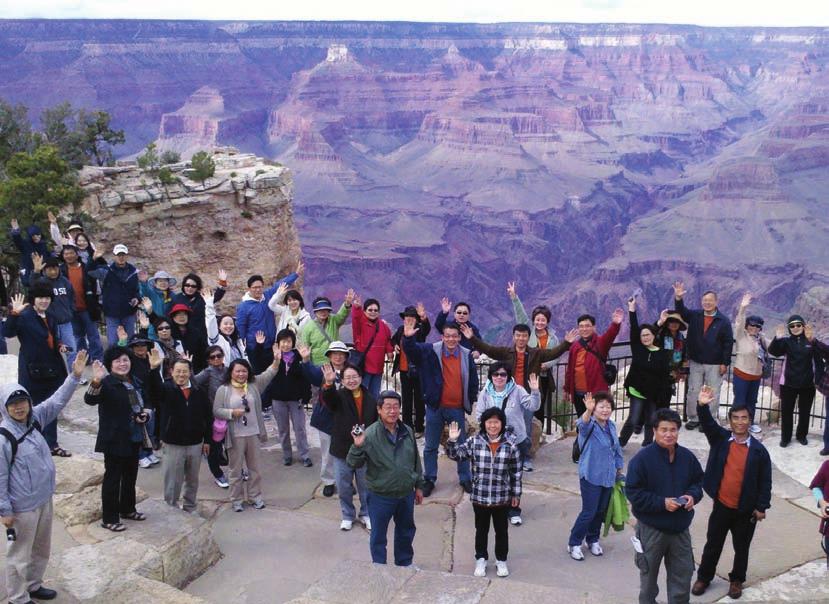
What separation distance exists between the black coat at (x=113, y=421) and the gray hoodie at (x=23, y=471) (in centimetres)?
90

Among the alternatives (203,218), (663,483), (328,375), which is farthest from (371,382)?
(203,218)

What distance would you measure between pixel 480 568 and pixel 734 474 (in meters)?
1.91

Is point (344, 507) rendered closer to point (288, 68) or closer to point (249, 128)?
point (249, 128)

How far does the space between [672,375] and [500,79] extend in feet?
516

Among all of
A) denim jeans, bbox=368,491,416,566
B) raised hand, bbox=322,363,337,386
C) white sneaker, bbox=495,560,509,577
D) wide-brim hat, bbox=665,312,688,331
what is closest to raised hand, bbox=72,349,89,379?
raised hand, bbox=322,363,337,386

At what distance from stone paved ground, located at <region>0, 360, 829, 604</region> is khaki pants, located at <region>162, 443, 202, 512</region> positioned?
25 centimetres

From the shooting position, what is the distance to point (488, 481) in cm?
621

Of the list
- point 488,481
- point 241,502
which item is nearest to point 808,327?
point 488,481

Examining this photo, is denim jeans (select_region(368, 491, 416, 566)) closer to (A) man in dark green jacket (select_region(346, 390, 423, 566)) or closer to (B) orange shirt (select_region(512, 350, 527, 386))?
(A) man in dark green jacket (select_region(346, 390, 423, 566))

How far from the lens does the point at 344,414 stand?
698 centimetres

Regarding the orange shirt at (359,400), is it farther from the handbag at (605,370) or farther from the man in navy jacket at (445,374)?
the handbag at (605,370)

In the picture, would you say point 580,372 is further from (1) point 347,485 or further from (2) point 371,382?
(1) point 347,485

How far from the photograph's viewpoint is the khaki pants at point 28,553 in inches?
212

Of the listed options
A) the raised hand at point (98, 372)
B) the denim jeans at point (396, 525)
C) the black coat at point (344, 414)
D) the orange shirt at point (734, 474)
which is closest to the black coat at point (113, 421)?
the raised hand at point (98, 372)
